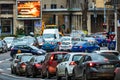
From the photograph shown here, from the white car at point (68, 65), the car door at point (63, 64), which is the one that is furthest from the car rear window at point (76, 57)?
the car door at point (63, 64)

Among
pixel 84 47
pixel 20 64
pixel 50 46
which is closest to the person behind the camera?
pixel 20 64

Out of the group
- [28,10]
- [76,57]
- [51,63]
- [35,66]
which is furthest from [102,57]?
[28,10]

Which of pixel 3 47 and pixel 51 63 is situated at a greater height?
pixel 51 63

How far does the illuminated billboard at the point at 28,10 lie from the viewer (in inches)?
4609

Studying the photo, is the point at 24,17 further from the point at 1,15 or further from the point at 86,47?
the point at 86,47

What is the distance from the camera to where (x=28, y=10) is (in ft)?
385

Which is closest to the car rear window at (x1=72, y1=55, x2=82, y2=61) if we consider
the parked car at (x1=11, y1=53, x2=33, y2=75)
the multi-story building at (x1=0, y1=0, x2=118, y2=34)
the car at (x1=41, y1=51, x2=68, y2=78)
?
the car at (x1=41, y1=51, x2=68, y2=78)

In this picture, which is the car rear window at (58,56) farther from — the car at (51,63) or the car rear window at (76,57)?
the car rear window at (76,57)

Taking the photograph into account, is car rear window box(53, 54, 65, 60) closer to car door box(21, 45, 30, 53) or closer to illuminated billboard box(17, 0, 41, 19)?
car door box(21, 45, 30, 53)

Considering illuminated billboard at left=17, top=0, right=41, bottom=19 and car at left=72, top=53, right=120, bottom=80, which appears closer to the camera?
car at left=72, top=53, right=120, bottom=80

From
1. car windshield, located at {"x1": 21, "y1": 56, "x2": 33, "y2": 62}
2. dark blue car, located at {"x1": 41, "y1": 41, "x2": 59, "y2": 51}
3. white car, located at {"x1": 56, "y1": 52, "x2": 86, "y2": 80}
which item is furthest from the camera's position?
dark blue car, located at {"x1": 41, "y1": 41, "x2": 59, "y2": 51}

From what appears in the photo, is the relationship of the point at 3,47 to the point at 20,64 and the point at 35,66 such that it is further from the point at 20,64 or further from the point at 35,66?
the point at 35,66

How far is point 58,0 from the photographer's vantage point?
131750 mm

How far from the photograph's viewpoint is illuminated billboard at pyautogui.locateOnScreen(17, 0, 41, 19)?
117 meters
